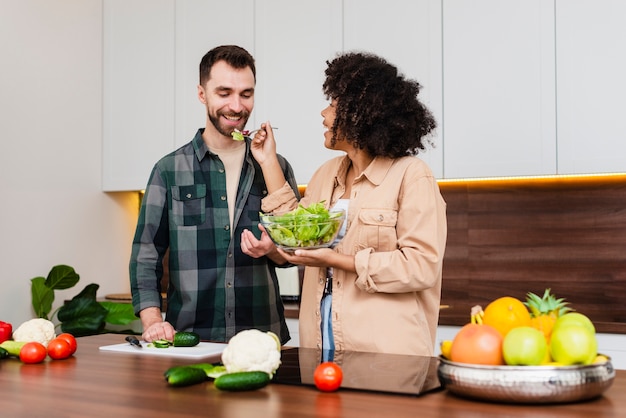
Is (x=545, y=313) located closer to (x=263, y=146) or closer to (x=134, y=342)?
(x=134, y=342)

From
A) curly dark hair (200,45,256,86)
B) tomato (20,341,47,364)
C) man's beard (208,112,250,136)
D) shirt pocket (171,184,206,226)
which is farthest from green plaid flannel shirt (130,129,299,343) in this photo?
tomato (20,341,47,364)

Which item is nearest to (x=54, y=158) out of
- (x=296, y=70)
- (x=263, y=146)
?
(x=296, y=70)

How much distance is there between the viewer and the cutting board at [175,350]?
182cm

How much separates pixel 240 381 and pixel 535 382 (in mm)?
519

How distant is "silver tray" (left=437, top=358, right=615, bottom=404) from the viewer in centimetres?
121

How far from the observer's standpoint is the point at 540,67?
3.17 metres

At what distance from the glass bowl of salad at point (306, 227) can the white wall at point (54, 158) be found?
229cm

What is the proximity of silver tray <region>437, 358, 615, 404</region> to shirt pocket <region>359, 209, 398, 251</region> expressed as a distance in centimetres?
72

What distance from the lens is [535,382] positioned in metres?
1.21

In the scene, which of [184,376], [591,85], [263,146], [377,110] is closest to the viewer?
[184,376]

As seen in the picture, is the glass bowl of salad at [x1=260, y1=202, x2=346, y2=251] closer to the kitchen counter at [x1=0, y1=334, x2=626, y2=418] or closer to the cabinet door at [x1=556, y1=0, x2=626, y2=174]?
the kitchen counter at [x1=0, y1=334, x2=626, y2=418]

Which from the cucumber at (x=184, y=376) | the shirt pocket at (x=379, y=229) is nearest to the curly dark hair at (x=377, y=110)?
the shirt pocket at (x=379, y=229)

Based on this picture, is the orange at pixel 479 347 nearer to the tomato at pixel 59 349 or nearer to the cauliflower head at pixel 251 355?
the cauliflower head at pixel 251 355

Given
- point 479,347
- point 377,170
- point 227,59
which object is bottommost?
point 479,347
